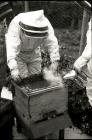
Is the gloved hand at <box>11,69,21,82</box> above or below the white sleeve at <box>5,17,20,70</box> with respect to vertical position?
below

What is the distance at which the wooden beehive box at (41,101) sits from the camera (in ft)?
15.0

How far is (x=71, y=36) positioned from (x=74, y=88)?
11.9ft

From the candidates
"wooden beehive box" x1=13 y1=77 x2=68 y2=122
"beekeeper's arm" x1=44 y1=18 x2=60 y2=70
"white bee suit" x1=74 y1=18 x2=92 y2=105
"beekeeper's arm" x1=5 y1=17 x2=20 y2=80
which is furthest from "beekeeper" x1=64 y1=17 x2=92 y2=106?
"beekeeper's arm" x1=5 y1=17 x2=20 y2=80

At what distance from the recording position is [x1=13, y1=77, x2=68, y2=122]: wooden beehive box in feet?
15.0

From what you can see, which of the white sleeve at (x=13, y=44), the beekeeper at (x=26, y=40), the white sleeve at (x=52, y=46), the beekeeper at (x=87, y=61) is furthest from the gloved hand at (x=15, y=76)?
the white sleeve at (x=52, y=46)

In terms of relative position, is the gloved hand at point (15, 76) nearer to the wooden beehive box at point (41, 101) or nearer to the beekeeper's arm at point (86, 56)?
the wooden beehive box at point (41, 101)

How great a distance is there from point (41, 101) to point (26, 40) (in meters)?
1.35

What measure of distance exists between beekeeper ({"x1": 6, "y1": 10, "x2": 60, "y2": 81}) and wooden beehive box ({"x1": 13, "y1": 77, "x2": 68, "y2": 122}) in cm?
54

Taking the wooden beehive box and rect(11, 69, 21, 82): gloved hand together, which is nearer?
the wooden beehive box

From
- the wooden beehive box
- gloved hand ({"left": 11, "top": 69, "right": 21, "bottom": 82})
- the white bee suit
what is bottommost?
the wooden beehive box

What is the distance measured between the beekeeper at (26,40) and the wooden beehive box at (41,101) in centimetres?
54

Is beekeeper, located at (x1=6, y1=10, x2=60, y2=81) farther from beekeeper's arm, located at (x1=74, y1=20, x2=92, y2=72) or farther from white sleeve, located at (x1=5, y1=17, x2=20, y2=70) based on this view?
beekeeper's arm, located at (x1=74, y1=20, x2=92, y2=72)

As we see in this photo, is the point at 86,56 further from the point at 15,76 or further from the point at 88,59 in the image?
the point at 15,76

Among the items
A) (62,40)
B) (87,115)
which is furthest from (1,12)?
(62,40)
